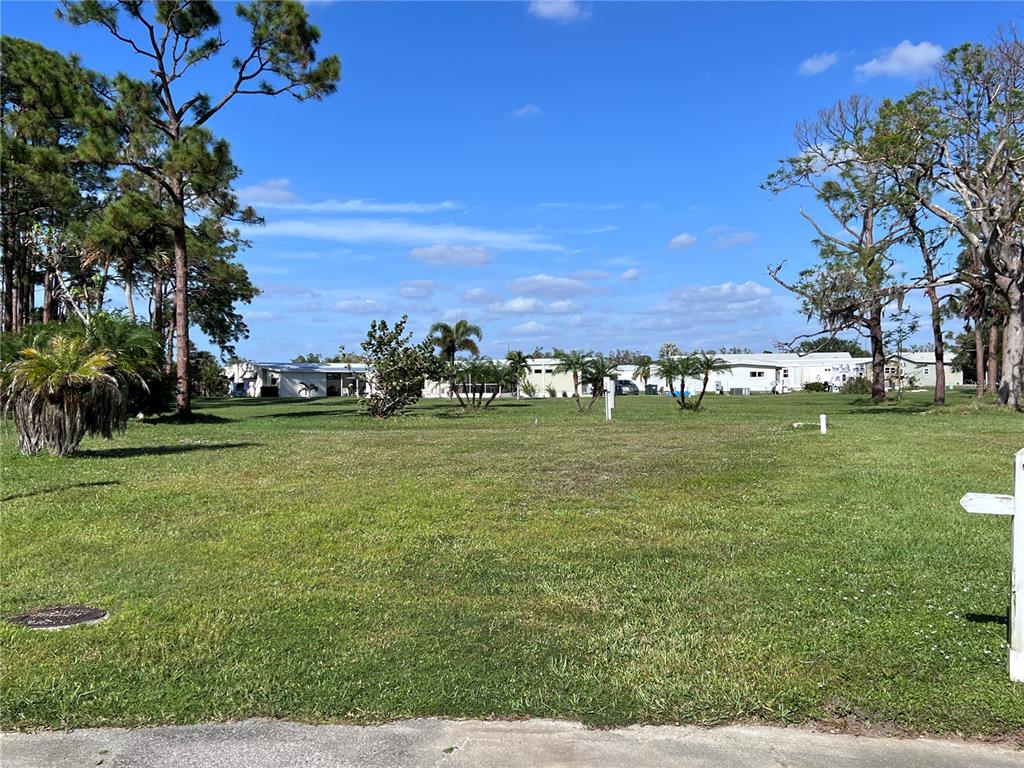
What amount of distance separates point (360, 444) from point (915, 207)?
928 inches

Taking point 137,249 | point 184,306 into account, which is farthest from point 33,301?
point 184,306

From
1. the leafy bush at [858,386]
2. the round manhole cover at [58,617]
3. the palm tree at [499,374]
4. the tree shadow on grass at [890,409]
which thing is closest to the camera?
the round manhole cover at [58,617]

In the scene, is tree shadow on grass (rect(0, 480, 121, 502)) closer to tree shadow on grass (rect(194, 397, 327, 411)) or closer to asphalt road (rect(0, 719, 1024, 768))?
asphalt road (rect(0, 719, 1024, 768))

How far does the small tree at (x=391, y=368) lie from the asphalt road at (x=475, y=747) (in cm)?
2505

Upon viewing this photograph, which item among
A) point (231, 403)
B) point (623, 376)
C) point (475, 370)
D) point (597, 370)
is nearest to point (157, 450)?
point (475, 370)

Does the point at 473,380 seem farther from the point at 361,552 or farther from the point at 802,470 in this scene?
the point at 361,552

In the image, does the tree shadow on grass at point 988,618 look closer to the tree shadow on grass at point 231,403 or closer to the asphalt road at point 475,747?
the asphalt road at point 475,747

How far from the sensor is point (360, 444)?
54.4 ft

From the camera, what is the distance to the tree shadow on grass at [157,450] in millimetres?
13114

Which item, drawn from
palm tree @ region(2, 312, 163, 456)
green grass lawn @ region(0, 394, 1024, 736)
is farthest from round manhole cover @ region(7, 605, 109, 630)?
palm tree @ region(2, 312, 163, 456)

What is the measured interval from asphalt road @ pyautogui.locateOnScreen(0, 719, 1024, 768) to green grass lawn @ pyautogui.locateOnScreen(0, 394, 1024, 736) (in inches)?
4.9

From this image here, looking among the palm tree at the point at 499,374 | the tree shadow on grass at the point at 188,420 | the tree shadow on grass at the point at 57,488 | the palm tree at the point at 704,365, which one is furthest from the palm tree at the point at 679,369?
the tree shadow on grass at the point at 57,488

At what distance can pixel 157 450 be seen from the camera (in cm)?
1449

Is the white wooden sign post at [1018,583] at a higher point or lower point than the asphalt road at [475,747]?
higher
